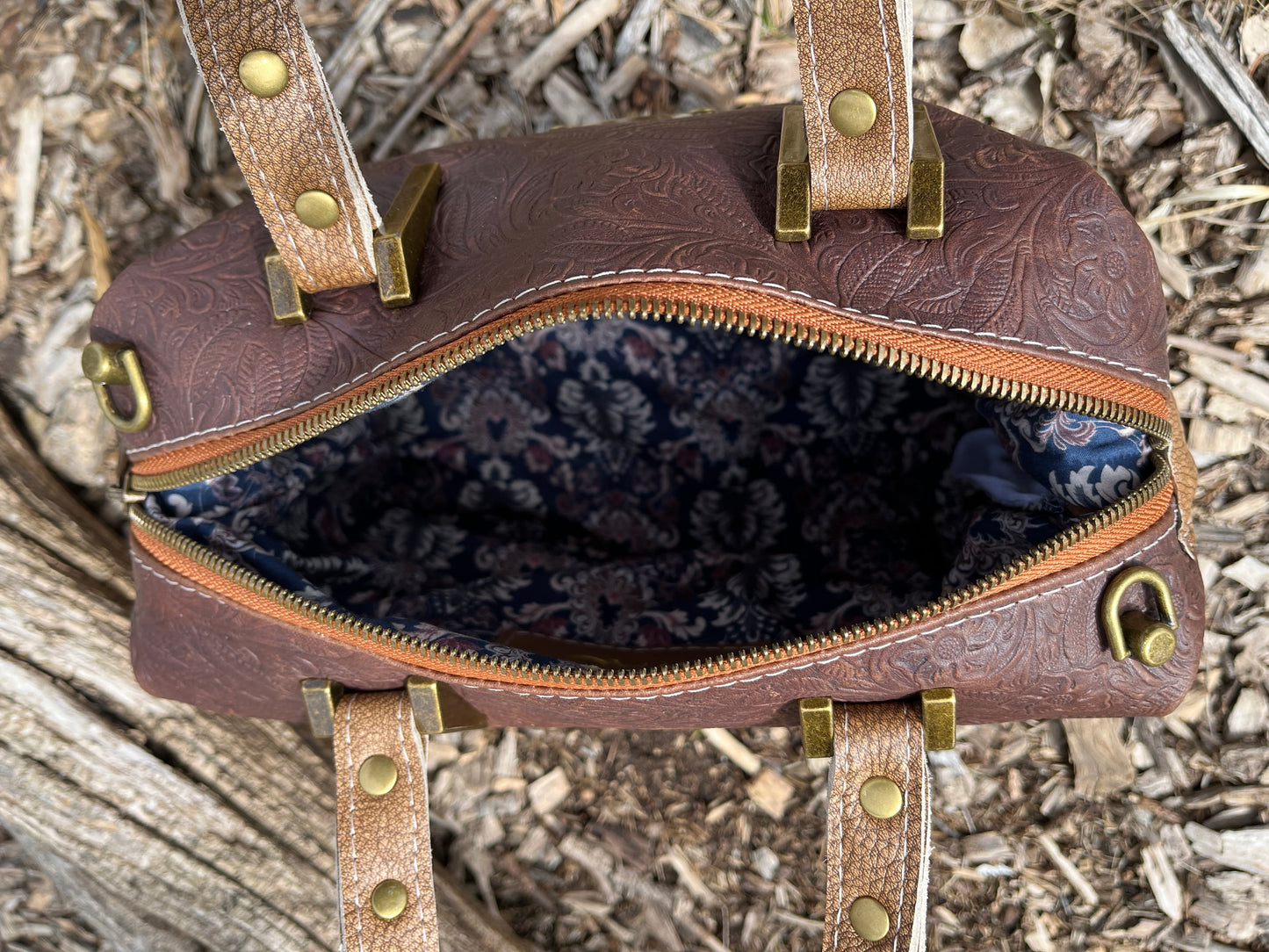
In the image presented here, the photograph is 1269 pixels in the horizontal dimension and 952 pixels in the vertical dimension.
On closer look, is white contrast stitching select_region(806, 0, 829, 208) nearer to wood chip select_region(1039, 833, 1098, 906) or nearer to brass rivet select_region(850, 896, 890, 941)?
brass rivet select_region(850, 896, 890, 941)

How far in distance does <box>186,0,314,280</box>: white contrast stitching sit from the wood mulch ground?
0.72 metres

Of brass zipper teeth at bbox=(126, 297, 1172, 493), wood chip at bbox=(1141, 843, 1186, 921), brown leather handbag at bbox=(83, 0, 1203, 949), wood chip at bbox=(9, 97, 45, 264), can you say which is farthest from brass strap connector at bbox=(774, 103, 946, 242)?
wood chip at bbox=(9, 97, 45, 264)

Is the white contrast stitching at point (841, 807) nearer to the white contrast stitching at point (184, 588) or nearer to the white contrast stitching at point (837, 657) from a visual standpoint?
the white contrast stitching at point (837, 657)

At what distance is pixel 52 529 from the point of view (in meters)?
1.79

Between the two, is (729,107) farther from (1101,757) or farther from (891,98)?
(1101,757)

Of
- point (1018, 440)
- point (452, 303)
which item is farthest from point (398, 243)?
point (1018, 440)

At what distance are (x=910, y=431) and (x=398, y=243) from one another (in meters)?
1.04

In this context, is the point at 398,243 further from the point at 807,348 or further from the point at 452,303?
the point at 807,348

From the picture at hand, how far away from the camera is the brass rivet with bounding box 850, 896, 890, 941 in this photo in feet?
4.44

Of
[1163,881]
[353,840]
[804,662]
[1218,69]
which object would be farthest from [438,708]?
[1218,69]

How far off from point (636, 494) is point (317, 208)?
3.04 feet

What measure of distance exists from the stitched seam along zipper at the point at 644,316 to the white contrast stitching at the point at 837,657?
2cm

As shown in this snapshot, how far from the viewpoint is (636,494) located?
6.40 feet

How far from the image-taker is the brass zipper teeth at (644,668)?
1.23 meters
